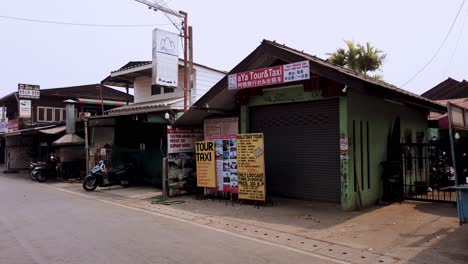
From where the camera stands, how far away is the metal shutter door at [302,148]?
10.4 metres

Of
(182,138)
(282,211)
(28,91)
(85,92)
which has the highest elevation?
(85,92)

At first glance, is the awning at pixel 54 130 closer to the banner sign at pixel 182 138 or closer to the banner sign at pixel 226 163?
the banner sign at pixel 182 138

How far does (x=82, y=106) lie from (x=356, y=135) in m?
25.7

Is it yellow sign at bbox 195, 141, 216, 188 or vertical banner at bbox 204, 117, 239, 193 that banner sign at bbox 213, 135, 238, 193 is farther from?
yellow sign at bbox 195, 141, 216, 188

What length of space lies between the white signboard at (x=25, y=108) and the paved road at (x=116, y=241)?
17912mm

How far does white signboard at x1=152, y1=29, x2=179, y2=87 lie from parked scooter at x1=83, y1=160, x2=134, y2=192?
424 cm

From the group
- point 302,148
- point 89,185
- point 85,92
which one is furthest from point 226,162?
point 85,92

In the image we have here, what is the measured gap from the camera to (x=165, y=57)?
1451 centimetres

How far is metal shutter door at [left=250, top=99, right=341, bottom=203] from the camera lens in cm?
1038

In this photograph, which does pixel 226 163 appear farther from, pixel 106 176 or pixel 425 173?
pixel 425 173

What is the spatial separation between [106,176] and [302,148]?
868 cm

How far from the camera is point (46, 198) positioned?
42.9 ft

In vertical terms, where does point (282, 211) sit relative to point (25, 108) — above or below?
below

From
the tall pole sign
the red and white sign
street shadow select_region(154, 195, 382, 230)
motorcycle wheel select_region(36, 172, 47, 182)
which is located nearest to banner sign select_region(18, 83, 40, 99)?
the tall pole sign
